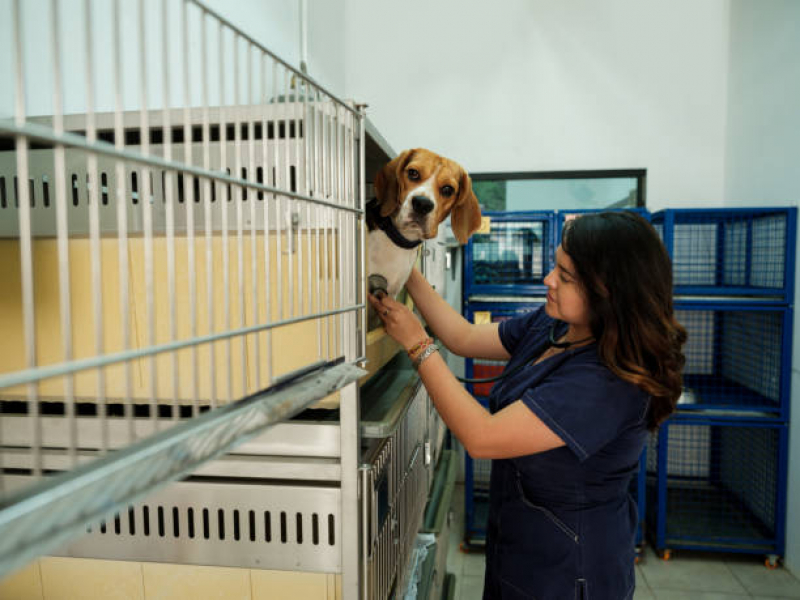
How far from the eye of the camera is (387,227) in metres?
1.15

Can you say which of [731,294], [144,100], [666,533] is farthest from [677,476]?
[144,100]

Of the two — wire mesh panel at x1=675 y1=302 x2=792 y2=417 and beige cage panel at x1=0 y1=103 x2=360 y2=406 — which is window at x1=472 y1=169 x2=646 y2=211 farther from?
beige cage panel at x1=0 y1=103 x2=360 y2=406

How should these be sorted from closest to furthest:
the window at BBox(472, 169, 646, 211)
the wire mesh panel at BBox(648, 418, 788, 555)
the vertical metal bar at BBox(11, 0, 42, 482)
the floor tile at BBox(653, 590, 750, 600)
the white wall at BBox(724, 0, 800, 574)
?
1. the vertical metal bar at BBox(11, 0, 42, 482)
2. the floor tile at BBox(653, 590, 750, 600)
3. the white wall at BBox(724, 0, 800, 574)
4. the wire mesh panel at BBox(648, 418, 788, 555)
5. the window at BBox(472, 169, 646, 211)

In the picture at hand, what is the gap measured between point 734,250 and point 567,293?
2.26m

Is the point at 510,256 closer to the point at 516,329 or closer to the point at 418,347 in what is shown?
the point at 516,329

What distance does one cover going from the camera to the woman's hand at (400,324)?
98 centimetres

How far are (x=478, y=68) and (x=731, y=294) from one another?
1.95 meters

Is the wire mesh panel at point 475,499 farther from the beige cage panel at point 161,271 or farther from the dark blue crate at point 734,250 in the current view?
the beige cage panel at point 161,271

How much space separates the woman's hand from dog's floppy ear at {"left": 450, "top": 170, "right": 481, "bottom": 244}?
418mm

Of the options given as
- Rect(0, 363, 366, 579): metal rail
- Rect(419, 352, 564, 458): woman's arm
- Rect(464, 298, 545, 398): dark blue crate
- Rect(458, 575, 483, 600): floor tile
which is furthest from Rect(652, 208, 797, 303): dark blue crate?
Rect(0, 363, 366, 579): metal rail

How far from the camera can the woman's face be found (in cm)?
101

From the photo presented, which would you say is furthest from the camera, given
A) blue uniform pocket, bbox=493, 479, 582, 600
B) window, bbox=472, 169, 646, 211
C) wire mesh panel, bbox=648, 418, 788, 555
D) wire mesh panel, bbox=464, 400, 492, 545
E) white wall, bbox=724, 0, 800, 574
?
window, bbox=472, 169, 646, 211

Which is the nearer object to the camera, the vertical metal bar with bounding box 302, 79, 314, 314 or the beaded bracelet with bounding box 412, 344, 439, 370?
the vertical metal bar with bounding box 302, 79, 314, 314

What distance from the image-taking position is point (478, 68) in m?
3.19
